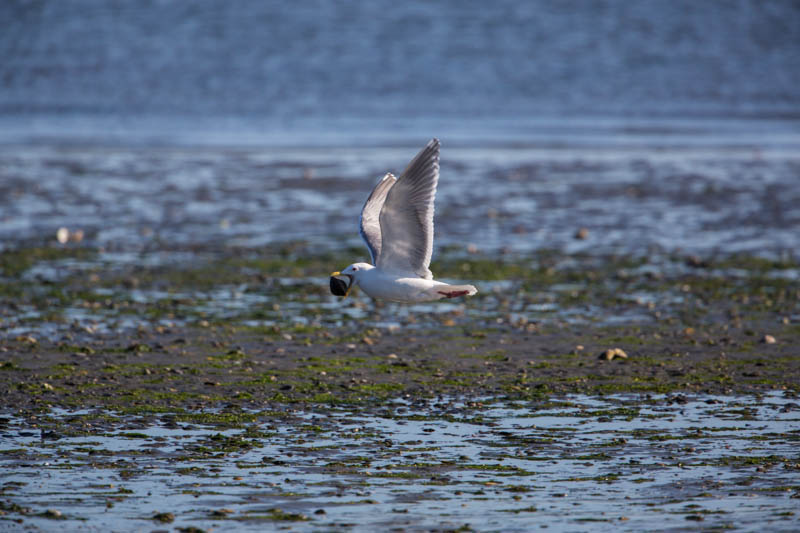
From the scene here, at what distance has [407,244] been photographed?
1234cm

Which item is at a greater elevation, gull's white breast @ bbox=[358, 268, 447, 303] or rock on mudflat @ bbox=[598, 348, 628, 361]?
gull's white breast @ bbox=[358, 268, 447, 303]

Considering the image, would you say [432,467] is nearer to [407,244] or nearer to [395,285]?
[395,285]

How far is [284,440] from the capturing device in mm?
10859

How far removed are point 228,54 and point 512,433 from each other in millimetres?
60438

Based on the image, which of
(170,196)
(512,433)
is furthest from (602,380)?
(170,196)

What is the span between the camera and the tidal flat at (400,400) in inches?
359

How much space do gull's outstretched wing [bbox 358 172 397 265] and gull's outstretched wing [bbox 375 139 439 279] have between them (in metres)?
0.23

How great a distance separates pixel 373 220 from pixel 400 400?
195 cm

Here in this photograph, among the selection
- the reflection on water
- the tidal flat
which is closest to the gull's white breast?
the tidal flat

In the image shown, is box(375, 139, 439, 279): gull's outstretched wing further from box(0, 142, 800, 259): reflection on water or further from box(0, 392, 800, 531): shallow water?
box(0, 142, 800, 259): reflection on water

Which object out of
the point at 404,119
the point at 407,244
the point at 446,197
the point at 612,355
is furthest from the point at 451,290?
the point at 404,119

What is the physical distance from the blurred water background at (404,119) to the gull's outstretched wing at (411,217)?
975 centimetres

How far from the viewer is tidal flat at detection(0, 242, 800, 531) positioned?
9.12 m

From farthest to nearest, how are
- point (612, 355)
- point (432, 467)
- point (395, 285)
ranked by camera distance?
point (612, 355) < point (395, 285) < point (432, 467)
